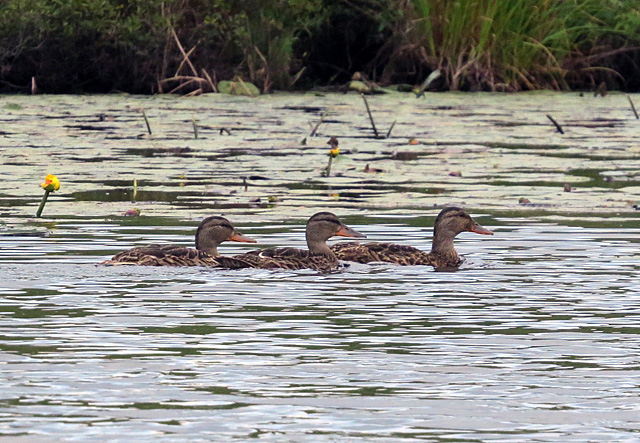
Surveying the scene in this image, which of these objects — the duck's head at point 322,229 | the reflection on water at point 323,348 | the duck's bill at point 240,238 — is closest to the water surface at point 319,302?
the reflection on water at point 323,348

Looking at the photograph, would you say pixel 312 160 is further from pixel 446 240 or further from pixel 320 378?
pixel 320 378

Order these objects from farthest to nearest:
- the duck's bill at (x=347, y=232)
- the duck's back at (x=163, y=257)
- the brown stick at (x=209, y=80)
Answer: the brown stick at (x=209, y=80)
the duck's bill at (x=347, y=232)
the duck's back at (x=163, y=257)

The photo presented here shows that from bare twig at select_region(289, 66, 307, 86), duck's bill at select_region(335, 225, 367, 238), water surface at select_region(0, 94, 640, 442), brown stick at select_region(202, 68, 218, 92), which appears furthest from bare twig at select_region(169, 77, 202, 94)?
duck's bill at select_region(335, 225, 367, 238)

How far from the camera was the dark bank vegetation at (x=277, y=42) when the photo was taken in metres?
25.4

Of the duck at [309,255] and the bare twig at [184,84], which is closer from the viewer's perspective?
the duck at [309,255]

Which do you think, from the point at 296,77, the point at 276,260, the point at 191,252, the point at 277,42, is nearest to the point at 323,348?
the point at 276,260

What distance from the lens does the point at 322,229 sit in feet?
34.0

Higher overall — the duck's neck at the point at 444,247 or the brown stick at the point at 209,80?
the brown stick at the point at 209,80

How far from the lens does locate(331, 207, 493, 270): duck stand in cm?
1008

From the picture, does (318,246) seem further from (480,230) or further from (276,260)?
(480,230)

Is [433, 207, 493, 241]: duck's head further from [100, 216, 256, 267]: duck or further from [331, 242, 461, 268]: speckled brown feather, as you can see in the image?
[100, 216, 256, 267]: duck

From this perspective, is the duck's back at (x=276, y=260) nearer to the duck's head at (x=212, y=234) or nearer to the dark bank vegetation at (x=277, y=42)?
the duck's head at (x=212, y=234)

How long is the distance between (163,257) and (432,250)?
1.94 meters

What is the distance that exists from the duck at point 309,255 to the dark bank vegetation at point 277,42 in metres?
14.6
